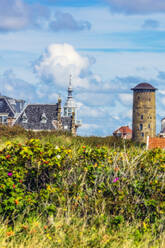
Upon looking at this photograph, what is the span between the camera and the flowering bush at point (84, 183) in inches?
422

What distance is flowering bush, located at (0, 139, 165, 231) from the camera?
10.7m

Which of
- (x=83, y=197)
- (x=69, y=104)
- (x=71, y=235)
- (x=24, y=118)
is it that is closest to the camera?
(x=71, y=235)

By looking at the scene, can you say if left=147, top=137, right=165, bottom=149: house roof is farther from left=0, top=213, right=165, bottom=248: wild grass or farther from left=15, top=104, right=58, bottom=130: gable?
left=0, top=213, right=165, bottom=248: wild grass

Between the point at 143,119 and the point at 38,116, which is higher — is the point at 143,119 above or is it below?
above

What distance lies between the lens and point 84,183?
36.5 ft

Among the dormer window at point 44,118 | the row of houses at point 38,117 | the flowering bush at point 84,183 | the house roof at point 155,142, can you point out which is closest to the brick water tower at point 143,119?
the row of houses at point 38,117

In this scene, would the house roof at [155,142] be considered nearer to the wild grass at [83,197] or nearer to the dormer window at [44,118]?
the dormer window at [44,118]

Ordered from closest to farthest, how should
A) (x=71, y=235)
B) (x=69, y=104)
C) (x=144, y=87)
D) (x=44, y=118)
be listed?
1. (x=71, y=235)
2. (x=44, y=118)
3. (x=144, y=87)
4. (x=69, y=104)

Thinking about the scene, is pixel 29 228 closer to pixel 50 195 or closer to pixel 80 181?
pixel 50 195

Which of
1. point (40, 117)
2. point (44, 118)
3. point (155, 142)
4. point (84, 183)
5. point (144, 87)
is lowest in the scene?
point (84, 183)

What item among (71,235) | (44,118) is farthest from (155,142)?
(71,235)

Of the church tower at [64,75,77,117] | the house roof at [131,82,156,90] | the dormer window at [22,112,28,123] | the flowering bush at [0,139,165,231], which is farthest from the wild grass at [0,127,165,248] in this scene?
the church tower at [64,75,77,117]

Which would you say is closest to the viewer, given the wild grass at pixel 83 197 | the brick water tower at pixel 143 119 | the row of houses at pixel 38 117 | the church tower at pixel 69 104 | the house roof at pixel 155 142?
the wild grass at pixel 83 197

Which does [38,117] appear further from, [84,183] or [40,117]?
[84,183]
